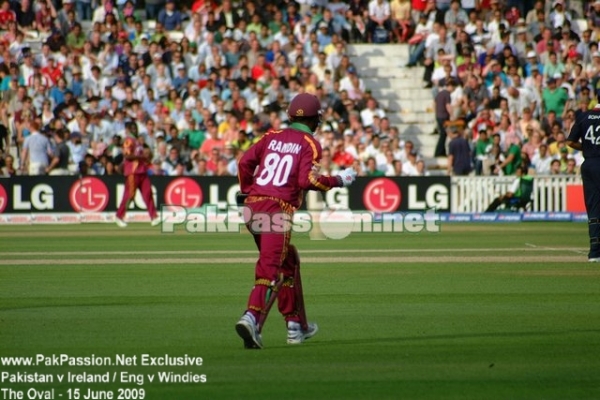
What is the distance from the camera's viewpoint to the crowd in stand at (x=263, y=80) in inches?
994

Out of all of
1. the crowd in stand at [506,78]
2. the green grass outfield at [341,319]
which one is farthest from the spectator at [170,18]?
the green grass outfield at [341,319]

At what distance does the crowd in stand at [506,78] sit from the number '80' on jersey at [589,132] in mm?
11532

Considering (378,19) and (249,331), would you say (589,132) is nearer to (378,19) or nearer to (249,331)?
(249,331)

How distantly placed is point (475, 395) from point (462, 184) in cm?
1906

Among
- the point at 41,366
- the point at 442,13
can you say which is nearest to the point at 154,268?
the point at 41,366

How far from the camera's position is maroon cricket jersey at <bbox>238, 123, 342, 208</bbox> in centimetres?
771

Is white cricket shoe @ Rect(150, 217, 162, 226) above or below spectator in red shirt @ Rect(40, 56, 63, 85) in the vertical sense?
below

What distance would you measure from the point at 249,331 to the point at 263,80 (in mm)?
19587

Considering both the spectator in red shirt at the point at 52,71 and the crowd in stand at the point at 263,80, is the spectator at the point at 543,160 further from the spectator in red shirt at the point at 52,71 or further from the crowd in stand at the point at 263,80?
the spectator in red shirt at the point at 52,71

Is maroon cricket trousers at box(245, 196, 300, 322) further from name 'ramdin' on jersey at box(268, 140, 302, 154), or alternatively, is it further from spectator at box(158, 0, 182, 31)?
spectator at box(158, 0, 182, 31)

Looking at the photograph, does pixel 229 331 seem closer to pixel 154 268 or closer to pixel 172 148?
pixel 154 268

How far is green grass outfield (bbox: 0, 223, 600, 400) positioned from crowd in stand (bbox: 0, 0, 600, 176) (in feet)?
27.2

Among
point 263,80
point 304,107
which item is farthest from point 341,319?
point 263,80

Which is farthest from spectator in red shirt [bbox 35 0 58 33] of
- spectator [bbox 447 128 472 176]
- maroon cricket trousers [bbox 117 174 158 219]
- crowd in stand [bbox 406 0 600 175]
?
spectator [bbox 447 128 472 176]
